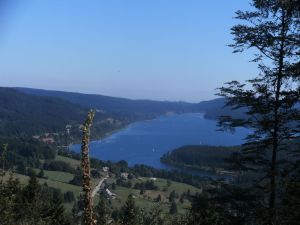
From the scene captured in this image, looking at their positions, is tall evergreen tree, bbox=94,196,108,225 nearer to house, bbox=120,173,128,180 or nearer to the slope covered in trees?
house, bbox=120,173,128,180

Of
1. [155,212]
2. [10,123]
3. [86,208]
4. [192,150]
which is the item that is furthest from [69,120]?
[86,208]

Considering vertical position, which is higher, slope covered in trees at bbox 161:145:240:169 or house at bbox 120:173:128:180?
slope covered in trees at bbox 161:145:240:169

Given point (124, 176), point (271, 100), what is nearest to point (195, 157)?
point (124, 176)

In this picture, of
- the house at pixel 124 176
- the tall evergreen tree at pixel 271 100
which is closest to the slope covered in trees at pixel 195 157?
the house at pixel 124 176

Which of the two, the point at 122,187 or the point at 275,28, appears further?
the point at 122,187

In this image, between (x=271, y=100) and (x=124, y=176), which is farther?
(x=124, y=176)

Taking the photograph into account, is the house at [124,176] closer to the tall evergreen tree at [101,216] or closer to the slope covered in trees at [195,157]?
the slope covered in trees at [195,157]

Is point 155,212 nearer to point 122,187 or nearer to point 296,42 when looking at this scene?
point 296,42

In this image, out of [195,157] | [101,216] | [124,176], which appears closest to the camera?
[101,216]

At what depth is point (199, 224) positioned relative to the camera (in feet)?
49.5

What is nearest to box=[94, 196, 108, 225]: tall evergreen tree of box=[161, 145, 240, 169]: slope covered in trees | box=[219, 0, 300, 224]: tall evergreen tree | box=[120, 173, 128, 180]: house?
box=[219, 0, 300, 224]: tall evergreen tree

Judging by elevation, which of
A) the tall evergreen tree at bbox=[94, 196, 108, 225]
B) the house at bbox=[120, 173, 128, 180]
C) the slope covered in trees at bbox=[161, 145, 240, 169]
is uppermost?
the tall evergreen tree at bbox=[94, 196, 108, 225]

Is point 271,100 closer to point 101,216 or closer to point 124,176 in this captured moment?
point 101,216

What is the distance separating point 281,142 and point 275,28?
123 inches
